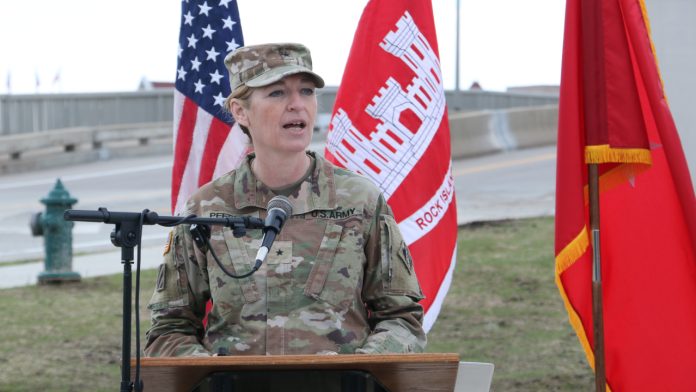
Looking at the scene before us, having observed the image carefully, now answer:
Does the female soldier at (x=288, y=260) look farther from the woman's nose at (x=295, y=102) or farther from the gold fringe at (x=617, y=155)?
the gold fringe at (x=617, y=155)

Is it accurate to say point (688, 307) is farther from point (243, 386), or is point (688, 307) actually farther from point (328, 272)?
point (243, 386)

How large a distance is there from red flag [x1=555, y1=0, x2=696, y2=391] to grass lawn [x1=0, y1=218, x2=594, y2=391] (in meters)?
2.31

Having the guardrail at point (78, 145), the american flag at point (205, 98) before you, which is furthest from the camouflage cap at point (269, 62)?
the guardrail at point (78, 145)

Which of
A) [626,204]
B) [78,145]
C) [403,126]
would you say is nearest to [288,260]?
[626,204]

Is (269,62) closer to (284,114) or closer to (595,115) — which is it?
(284,114)

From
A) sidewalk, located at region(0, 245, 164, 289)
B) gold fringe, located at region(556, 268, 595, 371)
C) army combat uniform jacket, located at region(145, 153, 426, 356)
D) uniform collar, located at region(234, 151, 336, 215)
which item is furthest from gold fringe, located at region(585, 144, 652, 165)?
sidewalk, located at region(0, 245, 164, 289)

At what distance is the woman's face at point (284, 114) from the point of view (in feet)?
13.2

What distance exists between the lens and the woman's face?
404 cm

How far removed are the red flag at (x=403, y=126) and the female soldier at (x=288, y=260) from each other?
228 centimetres

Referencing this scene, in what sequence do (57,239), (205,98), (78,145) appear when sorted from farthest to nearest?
(78,145) < (57,239) < (205,98)

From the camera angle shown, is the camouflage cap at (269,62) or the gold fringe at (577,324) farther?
the gold fringe at (577,324)

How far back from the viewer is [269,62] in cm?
411

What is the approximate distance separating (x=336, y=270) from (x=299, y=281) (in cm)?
13

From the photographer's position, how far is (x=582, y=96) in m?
5.66
